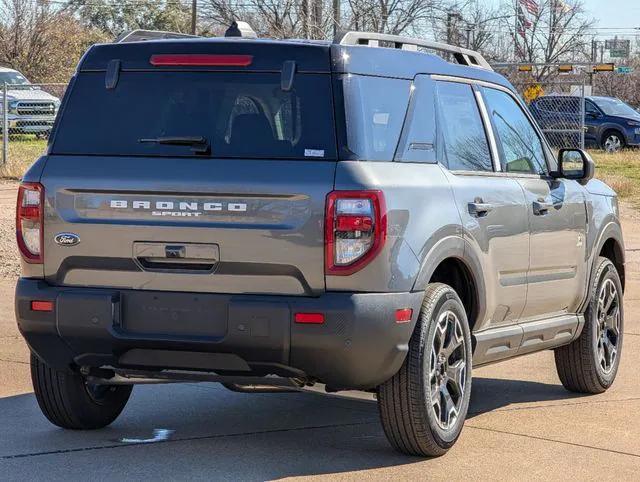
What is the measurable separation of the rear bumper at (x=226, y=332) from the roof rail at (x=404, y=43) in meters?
1.20

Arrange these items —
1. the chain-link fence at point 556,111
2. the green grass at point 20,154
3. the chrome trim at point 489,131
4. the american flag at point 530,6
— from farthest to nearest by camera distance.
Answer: the american flag at point 530,6, the chain-link fence at point 556,111, the green grass at point 20,154, the chrome trim at point 489,131

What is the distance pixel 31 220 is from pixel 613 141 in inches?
1180

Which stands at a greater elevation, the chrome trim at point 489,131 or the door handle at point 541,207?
the chrome trim at point 489,131

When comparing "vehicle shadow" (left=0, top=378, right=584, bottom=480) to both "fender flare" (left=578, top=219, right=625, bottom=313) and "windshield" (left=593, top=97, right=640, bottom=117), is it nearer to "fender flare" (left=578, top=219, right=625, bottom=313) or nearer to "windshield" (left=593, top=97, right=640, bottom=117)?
"fender flare" (left=578, top=219, right=625, bottom=313)

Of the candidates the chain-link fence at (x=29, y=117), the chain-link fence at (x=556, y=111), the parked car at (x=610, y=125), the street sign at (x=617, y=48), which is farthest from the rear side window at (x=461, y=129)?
the street sign at (x=617, y=48)

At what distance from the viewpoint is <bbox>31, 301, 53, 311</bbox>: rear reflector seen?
20.3 feet

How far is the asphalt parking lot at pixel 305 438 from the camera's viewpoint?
617cm

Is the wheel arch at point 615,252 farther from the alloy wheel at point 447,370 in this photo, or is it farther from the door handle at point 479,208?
the alloy wheel at point 447,370

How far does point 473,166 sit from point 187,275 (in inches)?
68.9

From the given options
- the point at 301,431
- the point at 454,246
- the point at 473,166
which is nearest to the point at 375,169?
the point at 454,246

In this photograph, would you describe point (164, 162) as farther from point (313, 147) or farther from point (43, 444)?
point (43, 444)

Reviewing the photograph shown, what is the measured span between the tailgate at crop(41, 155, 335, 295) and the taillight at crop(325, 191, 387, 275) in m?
0.05

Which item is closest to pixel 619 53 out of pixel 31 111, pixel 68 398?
pixel 31 111

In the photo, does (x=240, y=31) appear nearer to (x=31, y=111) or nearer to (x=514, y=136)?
(x=514, y=136)
